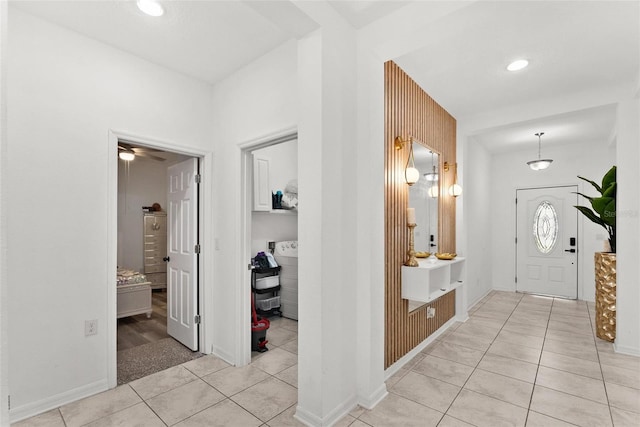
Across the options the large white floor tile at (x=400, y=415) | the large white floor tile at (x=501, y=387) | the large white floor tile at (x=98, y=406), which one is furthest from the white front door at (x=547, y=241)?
the large white floor tile at (x=98, y=406)

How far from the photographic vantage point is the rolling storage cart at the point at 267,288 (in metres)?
4.08

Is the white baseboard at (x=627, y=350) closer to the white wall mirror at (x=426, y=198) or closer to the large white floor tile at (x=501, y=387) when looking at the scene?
the large white floor tile at (x=501, y=387)

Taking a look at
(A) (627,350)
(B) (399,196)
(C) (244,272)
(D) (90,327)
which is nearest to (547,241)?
(A) (627,350)

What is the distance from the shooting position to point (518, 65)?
2.86 m

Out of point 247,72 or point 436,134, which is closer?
point 247,72

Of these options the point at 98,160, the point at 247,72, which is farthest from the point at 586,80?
the point at 98,160

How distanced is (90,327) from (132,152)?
3101 millimetres

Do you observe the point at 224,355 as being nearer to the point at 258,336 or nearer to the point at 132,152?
the point at 258,336

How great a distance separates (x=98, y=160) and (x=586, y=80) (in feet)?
15.0

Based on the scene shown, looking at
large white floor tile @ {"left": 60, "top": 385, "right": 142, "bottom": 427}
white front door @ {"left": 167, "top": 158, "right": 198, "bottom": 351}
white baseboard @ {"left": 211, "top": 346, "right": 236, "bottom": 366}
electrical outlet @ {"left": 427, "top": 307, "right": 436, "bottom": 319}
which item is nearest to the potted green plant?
electrical outlet @ {"left": 427, "top": 307, "right": 436, "bottom": 319}

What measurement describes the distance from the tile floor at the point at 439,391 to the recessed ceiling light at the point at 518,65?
273cm

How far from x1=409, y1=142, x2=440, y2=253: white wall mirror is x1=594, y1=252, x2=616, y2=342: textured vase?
5.81ft

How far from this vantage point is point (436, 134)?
3715 mm

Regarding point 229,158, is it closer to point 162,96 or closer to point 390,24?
point 162,96
